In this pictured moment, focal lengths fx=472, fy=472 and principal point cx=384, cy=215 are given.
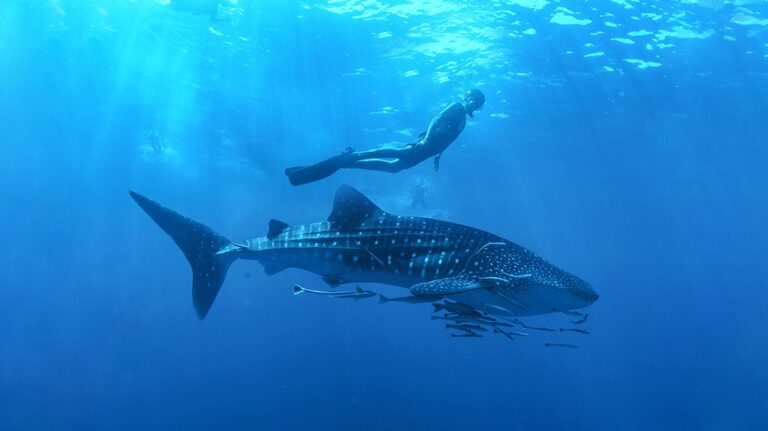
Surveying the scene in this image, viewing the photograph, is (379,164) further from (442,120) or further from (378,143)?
(378,143)

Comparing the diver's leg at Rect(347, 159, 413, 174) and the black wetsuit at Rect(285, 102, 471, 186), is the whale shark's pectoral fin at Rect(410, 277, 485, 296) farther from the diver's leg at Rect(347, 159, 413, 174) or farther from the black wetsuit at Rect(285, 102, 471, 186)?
the diver's leg at Rect(347, 159, 413, 174)

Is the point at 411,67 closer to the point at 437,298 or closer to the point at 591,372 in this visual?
the point at 437,298

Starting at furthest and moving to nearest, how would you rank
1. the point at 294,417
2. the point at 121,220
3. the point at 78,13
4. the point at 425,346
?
the point at 121,220
the point at 425,346
the point at 294,417
the point at 78,13

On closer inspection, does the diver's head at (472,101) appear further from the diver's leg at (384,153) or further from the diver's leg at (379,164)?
the diver's leg at (379,164)

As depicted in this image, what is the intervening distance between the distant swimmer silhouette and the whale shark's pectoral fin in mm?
3770

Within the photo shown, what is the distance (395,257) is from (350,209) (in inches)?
34.4

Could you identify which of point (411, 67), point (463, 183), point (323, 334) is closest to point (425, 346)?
point (323, 334)

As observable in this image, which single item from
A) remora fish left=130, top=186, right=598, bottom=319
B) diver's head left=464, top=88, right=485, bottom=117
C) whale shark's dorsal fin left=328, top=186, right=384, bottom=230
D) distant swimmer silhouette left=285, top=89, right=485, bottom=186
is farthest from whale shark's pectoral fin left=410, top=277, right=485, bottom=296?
diver's head left=464, top=88, right=485, bottom=117

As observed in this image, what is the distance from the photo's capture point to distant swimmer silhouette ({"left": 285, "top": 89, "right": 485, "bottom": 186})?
295 inches

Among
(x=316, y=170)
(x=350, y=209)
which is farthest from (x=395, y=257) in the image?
(x=316, y=170)

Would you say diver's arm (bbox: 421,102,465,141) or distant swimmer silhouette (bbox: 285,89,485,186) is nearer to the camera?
distant swimmer silhouette (bbox: 285,89,485,186)

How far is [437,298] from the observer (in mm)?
3859

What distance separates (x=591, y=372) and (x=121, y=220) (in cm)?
8123

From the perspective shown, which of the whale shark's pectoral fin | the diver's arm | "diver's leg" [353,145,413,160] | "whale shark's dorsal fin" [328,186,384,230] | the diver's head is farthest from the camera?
the diver's head
